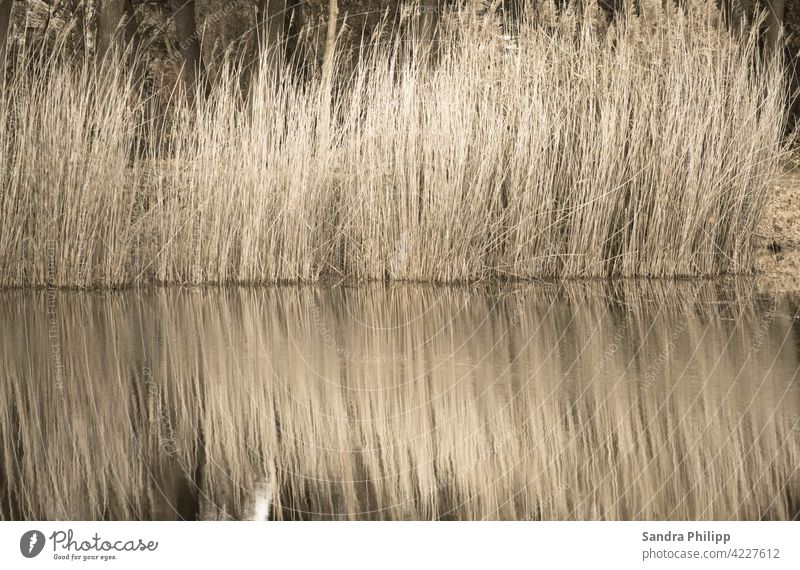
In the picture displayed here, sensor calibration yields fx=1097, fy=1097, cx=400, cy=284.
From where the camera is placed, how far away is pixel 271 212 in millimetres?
4312

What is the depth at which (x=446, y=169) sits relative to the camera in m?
4.14

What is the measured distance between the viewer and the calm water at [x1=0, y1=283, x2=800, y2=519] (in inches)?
80.7

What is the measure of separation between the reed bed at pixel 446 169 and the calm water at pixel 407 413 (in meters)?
0.63

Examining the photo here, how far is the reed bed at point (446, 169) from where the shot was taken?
4117 mm

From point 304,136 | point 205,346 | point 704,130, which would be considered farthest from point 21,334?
point 704,130

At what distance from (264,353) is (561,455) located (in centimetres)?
113
